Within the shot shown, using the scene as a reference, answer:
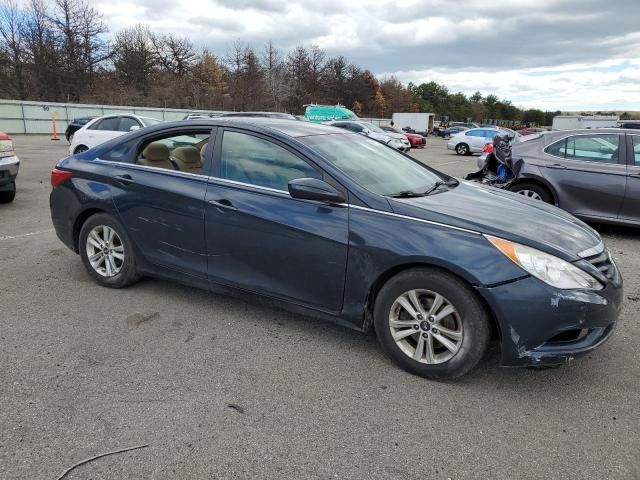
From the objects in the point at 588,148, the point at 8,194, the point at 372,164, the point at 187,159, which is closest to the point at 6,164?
the point at 8,194

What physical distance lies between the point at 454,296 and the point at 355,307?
68 cm

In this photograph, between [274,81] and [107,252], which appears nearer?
[107,252]

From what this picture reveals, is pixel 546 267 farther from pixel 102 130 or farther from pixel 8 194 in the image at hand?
pixel 102 130

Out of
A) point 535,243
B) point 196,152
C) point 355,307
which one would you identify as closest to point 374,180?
point 355,307

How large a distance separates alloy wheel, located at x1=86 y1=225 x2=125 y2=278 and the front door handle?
1.19 meters

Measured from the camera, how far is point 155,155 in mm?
4426

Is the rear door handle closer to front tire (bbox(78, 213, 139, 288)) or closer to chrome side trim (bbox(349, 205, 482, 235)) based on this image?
front tire (bbox(78, 213, 139, 288))

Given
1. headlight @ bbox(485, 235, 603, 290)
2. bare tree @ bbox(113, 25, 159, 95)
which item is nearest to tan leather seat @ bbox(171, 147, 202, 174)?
headlight @ bbox(485, 235, 603, 290)

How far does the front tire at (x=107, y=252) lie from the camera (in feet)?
14.6

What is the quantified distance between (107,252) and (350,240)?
97.7 inches

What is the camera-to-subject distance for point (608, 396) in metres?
3.05

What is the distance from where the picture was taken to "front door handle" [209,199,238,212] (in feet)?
12.4

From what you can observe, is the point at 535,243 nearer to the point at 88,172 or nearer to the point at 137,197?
the point at 137,197

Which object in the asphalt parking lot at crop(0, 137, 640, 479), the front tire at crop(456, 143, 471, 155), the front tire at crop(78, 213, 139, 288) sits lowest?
the front tire at crop(456, 143, 471, 155)
